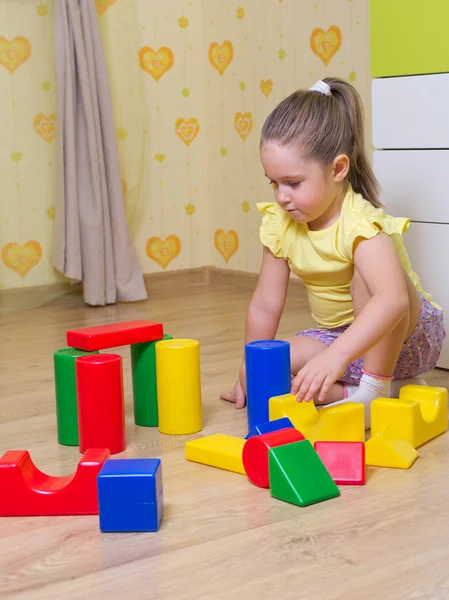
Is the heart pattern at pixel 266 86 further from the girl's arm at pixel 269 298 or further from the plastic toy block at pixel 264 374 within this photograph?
the plastic toy block at pixel 264 374

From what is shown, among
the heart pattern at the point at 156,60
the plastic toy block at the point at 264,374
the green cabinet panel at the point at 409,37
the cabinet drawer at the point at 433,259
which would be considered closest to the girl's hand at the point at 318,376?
the plastic toy block at the point at 264,374

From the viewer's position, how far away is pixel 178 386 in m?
1.38

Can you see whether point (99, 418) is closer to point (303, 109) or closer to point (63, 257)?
point (303, 109)

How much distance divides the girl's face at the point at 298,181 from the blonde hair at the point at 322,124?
15 millimetres

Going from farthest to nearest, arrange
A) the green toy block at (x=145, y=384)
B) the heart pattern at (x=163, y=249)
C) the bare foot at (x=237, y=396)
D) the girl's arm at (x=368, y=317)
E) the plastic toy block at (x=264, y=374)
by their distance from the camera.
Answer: the heart pattern at (x=163, y=249), the bare foot at (x=237, y=396), the green toy block at (x=145, y=384), the plastic toy block at (x=264, y=374), the girl's arm at (x=368, y=317)

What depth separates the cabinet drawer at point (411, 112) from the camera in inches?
65.6

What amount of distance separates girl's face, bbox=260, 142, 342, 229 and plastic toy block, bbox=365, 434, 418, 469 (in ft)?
1.29

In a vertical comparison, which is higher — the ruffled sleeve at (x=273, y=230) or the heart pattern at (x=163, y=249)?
the ruffled sleeve at (x=273, y=230)

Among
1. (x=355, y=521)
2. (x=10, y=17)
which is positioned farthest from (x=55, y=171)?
(x=355, y=521)

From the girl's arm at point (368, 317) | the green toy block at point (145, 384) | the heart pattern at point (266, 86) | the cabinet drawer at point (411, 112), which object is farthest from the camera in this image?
the heart pattern at point (266, 86)

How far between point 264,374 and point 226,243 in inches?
68.1

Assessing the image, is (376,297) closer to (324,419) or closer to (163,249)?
(324,419)

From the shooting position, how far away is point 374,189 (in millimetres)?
1513

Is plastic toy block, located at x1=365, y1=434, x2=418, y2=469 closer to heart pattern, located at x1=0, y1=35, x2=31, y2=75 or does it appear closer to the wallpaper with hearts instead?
the wallpaper with hearts
